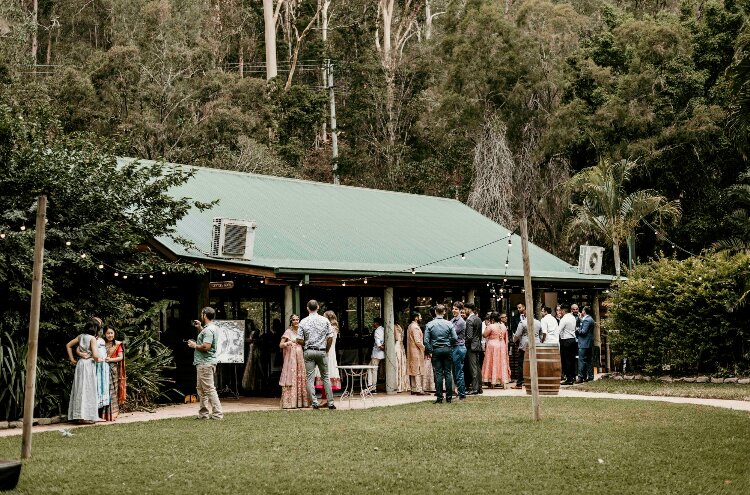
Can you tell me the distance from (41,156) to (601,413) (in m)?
8.72

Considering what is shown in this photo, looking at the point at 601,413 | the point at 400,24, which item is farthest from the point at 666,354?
the point at 400,24

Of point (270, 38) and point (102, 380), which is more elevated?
point (270, 38)

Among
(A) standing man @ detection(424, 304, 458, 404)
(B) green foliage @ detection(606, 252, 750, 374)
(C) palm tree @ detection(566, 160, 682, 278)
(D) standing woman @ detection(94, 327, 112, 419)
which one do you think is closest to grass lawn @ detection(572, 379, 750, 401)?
(B) green foliage @ detection(606, 252, 750, 374)

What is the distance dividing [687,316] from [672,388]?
1.90 m

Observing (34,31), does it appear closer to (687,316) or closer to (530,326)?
(687,316)

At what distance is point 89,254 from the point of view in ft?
48.5

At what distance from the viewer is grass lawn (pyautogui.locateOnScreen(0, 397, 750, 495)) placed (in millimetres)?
8359

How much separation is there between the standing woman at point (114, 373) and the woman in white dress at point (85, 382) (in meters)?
0.46

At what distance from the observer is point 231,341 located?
54.4 ft

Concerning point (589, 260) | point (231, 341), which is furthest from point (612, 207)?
point (231, 341)

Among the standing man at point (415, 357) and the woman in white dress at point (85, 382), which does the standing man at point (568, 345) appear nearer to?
the standing man at point (415, 357)

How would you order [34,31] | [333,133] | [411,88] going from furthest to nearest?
[411,88] → [333,133] → [34,31]

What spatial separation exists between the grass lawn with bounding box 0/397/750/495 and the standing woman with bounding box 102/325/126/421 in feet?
3.96

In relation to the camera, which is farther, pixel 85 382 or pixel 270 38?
pixel 270 38
